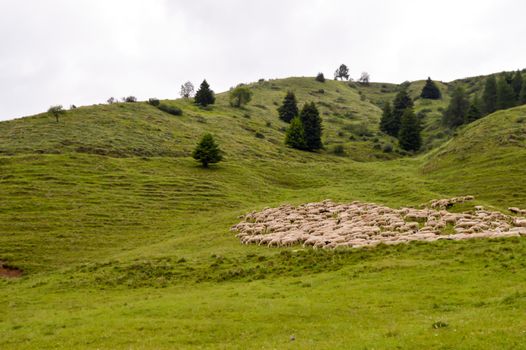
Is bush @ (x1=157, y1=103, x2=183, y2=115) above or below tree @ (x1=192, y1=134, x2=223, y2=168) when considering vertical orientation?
above

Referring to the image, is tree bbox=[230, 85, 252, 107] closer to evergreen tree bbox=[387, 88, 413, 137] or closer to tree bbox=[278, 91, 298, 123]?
tree bbox=[278, 91, 298, 123]

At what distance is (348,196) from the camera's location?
53.2m

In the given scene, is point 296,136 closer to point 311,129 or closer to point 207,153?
point 311,129


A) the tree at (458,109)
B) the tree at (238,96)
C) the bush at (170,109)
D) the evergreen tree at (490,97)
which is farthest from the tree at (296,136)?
the evergreen tree at (490,97)

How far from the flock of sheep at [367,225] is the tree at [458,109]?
291 feet

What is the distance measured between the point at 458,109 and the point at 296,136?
5023 centimetres

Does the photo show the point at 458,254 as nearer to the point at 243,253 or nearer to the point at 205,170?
the point at 243,253

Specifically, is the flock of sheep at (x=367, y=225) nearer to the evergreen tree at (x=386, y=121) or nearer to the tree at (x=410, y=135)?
the tree at (x=410, y=135)

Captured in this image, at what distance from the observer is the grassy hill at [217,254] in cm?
1639

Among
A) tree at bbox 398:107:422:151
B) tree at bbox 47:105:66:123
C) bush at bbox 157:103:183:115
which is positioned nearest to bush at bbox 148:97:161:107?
bush at bbox 157:103:183:115

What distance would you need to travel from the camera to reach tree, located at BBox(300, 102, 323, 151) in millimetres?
102250

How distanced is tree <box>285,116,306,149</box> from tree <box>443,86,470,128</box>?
1833 inches

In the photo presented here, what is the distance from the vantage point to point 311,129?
10344 cm

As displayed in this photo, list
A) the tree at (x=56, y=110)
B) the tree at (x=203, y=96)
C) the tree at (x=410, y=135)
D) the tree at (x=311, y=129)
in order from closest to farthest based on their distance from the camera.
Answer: the tree at (x=56, y=110), the tree at (x=311, y=129), the tree at (x=410, y=135), the tree at (x=203, y=96)
